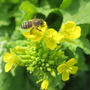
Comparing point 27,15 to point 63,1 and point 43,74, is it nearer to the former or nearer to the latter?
point 63,1

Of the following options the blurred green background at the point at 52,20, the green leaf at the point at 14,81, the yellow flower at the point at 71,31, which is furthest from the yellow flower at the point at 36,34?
the green leaf at the point at 14,81

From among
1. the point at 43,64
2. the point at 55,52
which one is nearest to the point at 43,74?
the point at 43,64

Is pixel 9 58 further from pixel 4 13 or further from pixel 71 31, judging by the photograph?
pixel 4 13

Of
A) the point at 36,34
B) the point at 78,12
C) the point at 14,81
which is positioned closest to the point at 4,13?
the point at 14,81

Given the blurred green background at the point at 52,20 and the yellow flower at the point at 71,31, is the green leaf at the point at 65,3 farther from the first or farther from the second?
the yellow flower at the point at 71,31

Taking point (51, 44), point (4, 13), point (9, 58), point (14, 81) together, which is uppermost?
point (51, 44)

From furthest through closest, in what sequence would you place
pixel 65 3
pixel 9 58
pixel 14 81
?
pixel 14 81, pixel 65 3, pixel 9 58
